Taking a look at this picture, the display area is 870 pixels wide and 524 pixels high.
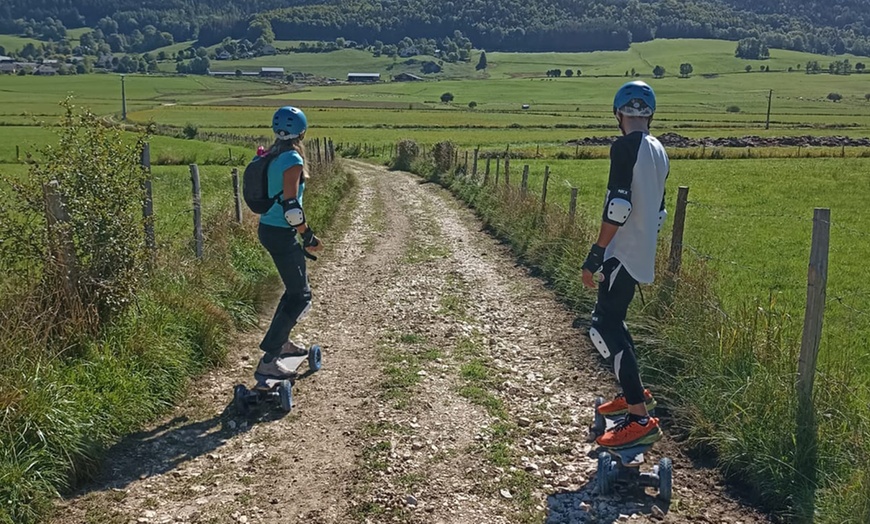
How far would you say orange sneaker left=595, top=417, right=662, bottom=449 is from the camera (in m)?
5.43

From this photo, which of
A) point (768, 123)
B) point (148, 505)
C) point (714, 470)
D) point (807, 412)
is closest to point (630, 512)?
point (714, 470)

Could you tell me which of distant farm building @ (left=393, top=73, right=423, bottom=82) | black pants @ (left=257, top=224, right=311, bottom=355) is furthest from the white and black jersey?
distant farm building @ (left=393, top=73, right=423, bottom=82)

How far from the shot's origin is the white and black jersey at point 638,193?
16.8 ft

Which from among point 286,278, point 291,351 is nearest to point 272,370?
point 291,351

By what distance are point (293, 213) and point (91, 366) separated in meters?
2.15

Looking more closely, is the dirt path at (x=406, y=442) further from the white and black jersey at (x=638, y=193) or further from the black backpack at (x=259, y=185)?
the black backpack at (x=259, y=185)

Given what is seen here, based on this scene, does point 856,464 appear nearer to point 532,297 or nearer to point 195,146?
point 532,297

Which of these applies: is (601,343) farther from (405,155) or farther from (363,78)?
(363,78)

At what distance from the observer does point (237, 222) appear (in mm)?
12703

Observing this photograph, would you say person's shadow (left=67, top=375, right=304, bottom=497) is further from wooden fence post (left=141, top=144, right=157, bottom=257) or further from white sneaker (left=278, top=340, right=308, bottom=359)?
wooden fence post (left=141, top=144, right=157, bottom=257)

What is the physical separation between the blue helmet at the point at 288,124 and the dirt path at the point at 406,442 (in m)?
2.56

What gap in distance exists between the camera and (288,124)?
259 inches

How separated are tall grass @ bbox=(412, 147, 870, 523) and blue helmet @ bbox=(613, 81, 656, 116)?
2401 millimetres

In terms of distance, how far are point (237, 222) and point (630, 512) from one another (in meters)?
9.41
